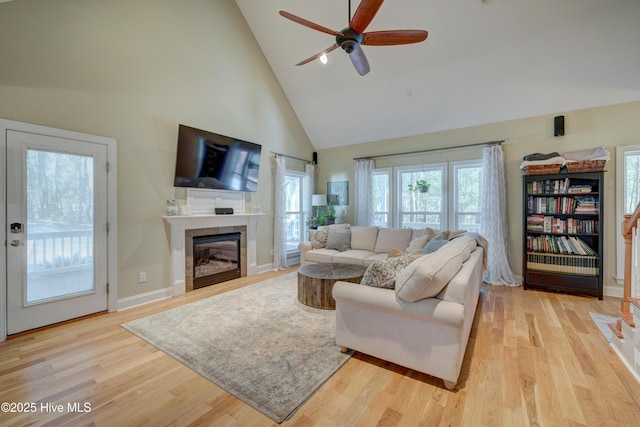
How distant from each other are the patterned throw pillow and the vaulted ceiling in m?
3.39

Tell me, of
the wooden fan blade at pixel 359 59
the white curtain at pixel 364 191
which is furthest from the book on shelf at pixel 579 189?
the wooden fan blade at pixel 359 59

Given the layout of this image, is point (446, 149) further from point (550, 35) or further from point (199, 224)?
point (199, 224)

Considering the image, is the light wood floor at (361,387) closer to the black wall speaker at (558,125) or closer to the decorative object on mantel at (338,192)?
the black wall speaker at (558,125)

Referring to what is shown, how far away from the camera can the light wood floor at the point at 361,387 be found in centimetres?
165

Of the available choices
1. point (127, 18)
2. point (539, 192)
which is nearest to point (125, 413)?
point (127, 18)

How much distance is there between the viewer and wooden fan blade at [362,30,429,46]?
2566 mm

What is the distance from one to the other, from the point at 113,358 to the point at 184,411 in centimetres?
108

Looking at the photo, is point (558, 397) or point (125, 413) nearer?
point (125, 413)

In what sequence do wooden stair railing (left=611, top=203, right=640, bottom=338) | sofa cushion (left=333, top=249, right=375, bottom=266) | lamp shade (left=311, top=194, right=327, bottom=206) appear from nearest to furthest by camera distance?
wooden stair railing (left=611, top=203, right=640, bottom=338) < sofa cushion (left=333, top=249, right=375, bottom=266) < lamp shade (left=311, top=194, right=327, bottom=206)

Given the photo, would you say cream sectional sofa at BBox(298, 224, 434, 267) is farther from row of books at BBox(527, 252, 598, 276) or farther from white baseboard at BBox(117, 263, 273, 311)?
white baseboard at BBox(117, 263, 273, 311)

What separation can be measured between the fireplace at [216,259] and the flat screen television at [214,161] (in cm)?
87

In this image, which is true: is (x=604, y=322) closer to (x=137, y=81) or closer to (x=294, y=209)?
(x=294, y=209)

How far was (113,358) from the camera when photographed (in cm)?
232

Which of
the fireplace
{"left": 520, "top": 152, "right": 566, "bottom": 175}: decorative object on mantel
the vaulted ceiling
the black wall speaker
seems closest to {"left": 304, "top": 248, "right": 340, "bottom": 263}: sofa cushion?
the fireplace
